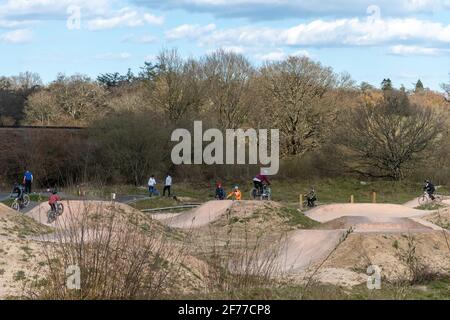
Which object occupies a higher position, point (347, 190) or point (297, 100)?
point (297, 100)

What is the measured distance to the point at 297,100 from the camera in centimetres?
5331

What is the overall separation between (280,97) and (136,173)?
13798 mm

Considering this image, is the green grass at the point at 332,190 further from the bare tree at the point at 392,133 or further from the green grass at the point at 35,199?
the green grass at the point at 35,199

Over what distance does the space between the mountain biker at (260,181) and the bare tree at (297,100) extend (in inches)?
673

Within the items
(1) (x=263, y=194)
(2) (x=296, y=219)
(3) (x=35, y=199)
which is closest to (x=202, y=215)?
(2) (x=296, y=219)

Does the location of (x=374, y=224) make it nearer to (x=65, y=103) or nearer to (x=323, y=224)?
(x=323, y=224)

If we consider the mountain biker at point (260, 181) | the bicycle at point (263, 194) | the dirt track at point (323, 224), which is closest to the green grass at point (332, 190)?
the bicycle at point (263, 194)

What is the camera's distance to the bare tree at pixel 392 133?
48.1 m

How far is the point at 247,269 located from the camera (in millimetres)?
8430

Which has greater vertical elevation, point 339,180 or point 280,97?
point 280,97

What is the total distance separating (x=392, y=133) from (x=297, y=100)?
27.3 ft
